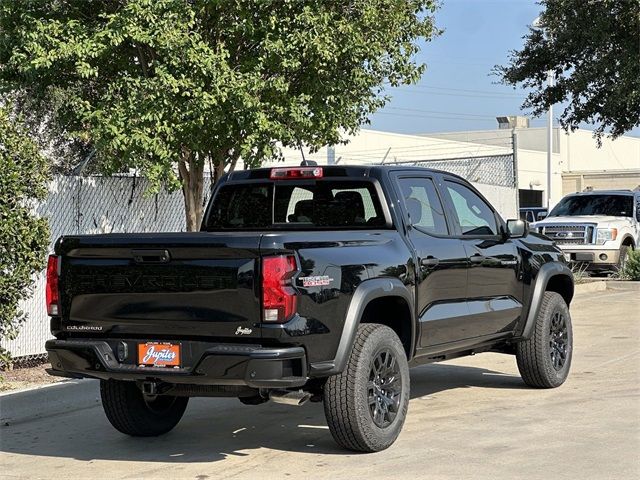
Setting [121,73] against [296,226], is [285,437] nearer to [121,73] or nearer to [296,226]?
[296,226]

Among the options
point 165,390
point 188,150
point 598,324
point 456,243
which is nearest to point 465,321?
point 456,243

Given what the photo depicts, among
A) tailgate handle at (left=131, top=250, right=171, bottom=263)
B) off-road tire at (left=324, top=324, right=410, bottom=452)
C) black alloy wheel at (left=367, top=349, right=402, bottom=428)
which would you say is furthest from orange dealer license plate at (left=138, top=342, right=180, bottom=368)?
black alloy wheel at (left=367, top=349, right=402, bottom=428)

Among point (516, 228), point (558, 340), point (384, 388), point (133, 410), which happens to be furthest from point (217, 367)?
point (558, 340)

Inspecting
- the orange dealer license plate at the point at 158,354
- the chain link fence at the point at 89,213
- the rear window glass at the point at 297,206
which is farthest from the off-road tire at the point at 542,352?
the chain link fence at the point at 89,213

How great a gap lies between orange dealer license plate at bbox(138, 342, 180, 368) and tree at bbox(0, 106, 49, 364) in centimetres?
316

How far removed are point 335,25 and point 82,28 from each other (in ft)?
8.75

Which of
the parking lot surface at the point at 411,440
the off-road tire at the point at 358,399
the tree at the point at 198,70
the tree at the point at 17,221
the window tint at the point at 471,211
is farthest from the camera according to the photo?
the tree at the point at 198,70

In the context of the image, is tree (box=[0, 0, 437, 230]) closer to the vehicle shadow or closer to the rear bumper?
the vehicle shadow

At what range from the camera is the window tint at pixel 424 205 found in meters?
7.96

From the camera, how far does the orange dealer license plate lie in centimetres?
651

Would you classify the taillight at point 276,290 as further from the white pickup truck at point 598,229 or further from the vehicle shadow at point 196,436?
the white pickup truck at point 598,229

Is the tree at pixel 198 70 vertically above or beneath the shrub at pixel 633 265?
above

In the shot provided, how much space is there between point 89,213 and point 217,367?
5.82 metres

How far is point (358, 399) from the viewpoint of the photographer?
676cm
